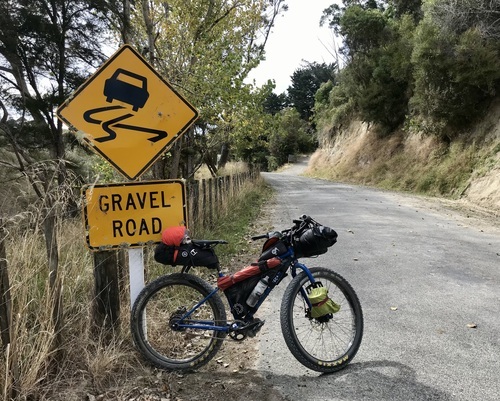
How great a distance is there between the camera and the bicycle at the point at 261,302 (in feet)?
11.1

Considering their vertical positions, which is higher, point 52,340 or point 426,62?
point 426,62

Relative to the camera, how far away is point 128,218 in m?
3.54

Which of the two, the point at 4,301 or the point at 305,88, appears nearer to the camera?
the point at 4,301

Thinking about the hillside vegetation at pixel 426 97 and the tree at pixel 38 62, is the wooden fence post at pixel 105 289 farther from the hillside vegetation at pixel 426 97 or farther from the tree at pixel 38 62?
the hillside vegetation at pixel 426 97

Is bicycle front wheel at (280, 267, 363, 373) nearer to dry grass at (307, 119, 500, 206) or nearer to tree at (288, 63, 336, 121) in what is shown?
dry grass at (307, 119, 500, 206)

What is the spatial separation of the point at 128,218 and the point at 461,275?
4576 millimetres

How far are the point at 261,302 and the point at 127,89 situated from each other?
2.07 metres

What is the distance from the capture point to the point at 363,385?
3113 millimetres

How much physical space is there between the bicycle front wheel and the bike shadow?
0.44 ft

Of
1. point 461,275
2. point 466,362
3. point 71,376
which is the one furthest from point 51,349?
point 461,275

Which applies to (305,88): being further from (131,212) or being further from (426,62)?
(131,212)

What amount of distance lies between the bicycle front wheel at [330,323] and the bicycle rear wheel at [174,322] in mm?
636

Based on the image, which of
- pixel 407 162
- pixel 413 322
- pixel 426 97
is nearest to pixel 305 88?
pixel 407 162

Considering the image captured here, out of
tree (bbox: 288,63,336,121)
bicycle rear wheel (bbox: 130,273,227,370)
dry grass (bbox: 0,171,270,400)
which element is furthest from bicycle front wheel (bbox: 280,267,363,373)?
tree (bbox: 288,63,336,121)
